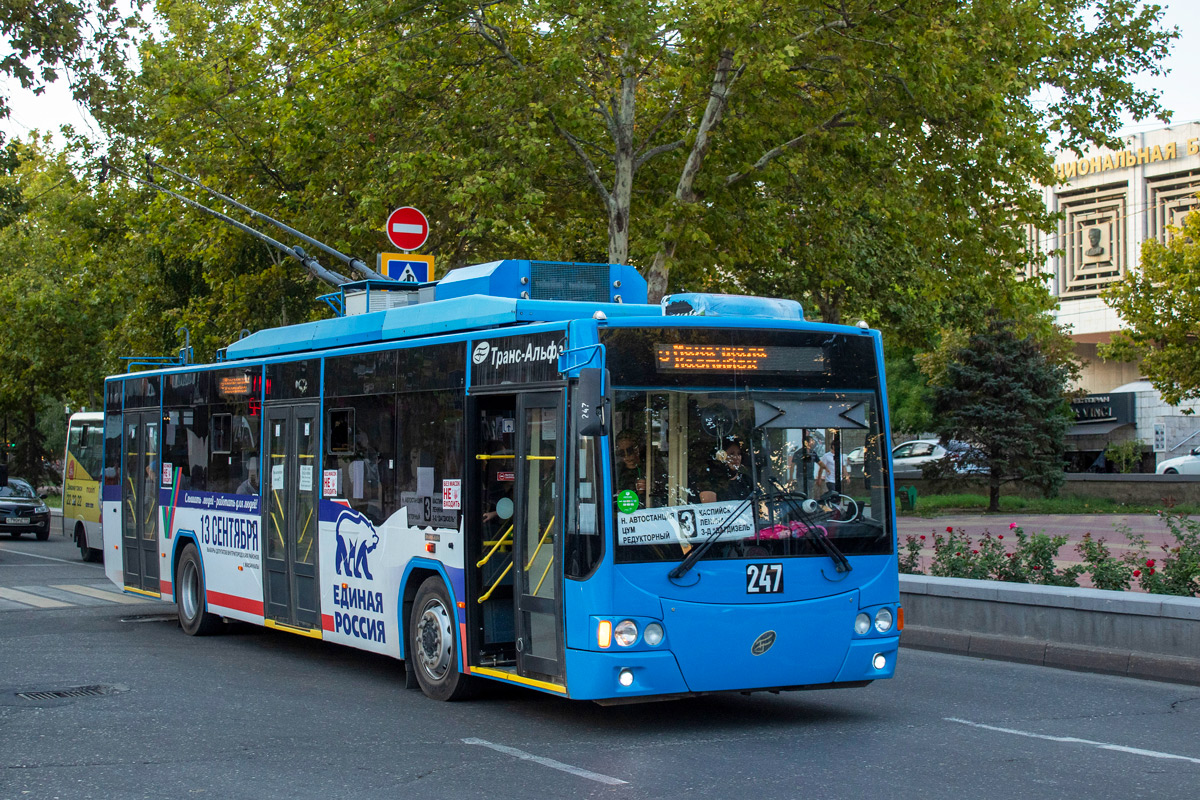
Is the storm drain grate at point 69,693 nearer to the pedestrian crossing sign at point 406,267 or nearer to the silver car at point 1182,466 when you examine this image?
the pedestrian crossing sign at point 406,267

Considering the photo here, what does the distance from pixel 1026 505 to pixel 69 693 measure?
29.8 metres

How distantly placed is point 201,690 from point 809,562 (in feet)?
15.7

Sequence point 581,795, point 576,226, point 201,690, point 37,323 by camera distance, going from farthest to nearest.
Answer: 1. point 37,323
2. point 576,226
3. point 201,690
4. point 581,795

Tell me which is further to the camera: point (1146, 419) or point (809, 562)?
point (1146, 419)

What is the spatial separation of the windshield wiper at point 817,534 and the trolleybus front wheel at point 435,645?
Answer: 2.57 m

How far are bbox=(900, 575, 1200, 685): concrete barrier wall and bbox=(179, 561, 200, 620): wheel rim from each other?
715 cm

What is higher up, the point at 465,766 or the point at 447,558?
the point at 447,558

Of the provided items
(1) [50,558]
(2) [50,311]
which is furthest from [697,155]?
(2) [50,311]

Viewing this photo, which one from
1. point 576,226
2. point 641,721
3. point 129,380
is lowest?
point 641,721

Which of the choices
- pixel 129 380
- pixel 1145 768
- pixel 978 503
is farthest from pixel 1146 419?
pixel 1145 768

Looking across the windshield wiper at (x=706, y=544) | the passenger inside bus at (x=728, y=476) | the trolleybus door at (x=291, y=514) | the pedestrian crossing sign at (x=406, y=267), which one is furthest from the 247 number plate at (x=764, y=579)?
the pedestrian crossing sign at (x=406, y=267)

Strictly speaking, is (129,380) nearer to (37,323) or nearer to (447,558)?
(447,558)

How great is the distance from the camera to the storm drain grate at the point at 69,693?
392 inches

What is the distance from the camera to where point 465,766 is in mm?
7594
